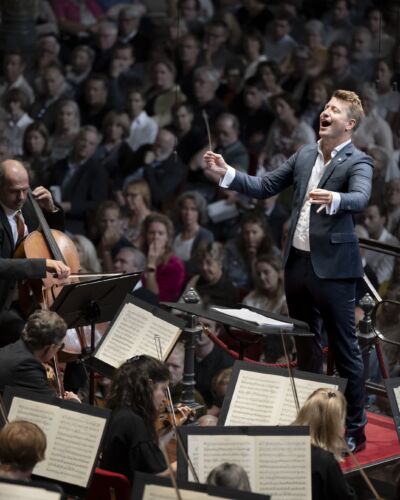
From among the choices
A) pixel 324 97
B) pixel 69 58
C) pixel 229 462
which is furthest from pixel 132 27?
pixel 229 462

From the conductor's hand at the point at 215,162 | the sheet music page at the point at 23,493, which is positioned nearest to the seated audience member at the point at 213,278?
the conductor's hand at the point at 215,162

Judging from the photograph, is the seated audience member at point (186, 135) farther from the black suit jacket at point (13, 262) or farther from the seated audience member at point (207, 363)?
the black suit jacket at point (13, 262)

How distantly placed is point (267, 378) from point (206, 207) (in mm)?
5003

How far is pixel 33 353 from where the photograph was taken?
5.39 m

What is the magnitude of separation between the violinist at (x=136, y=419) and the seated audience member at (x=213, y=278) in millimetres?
4022

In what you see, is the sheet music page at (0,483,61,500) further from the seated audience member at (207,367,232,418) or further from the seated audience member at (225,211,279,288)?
the seated audience member at (225,211,279,288)

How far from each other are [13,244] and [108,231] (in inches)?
155

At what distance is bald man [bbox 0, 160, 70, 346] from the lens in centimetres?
588

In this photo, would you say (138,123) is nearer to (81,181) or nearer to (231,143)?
(81,181)

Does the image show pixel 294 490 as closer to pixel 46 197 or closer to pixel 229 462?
pixel 229 462

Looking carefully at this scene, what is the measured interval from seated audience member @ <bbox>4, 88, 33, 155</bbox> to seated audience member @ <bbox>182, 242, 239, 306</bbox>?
9.04ft

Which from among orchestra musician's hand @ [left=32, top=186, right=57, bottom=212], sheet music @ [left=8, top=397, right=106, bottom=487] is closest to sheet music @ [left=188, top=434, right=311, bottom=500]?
sheet music @ [left=8, top=397, right=106, bottom=487]

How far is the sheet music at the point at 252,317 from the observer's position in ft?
17.6

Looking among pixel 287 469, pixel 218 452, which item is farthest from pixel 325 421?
pixel 218 452
